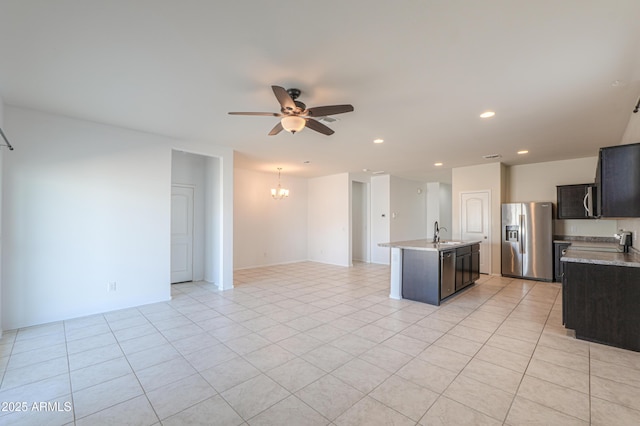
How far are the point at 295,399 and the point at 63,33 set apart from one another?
3217 millimetres

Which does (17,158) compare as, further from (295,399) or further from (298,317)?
(295,399)

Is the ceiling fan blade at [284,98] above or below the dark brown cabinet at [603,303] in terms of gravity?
above

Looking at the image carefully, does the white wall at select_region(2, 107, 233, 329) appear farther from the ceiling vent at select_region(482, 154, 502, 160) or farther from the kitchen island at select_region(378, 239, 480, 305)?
the ceiling vent at select_region(482, 154, 502, 160)

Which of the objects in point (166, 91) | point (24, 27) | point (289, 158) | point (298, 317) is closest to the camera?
point (24, 27)

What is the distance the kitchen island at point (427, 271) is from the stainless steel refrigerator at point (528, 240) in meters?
2.08

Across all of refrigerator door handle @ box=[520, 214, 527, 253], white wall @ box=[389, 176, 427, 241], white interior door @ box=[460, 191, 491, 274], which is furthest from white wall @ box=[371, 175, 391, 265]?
refrigerator door handle @ box=[520, 214, 527, 253]

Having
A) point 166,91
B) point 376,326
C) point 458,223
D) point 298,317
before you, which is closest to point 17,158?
point 166,91

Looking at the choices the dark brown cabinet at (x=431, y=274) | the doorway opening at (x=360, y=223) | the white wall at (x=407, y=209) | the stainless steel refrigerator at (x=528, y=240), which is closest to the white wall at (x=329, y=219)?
the doorway opening at (x=360, y=223)

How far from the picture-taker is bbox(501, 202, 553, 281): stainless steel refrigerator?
6070 millimetres

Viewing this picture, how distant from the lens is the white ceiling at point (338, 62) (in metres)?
1.88

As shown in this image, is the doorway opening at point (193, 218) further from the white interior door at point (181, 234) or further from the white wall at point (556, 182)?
the white wall at point (556, 182)

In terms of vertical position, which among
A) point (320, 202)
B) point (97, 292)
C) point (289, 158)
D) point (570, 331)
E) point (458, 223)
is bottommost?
point (570, 331)

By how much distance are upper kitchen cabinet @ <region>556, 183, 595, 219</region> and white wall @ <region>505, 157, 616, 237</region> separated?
362 mm

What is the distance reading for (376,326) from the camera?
11.9ft
